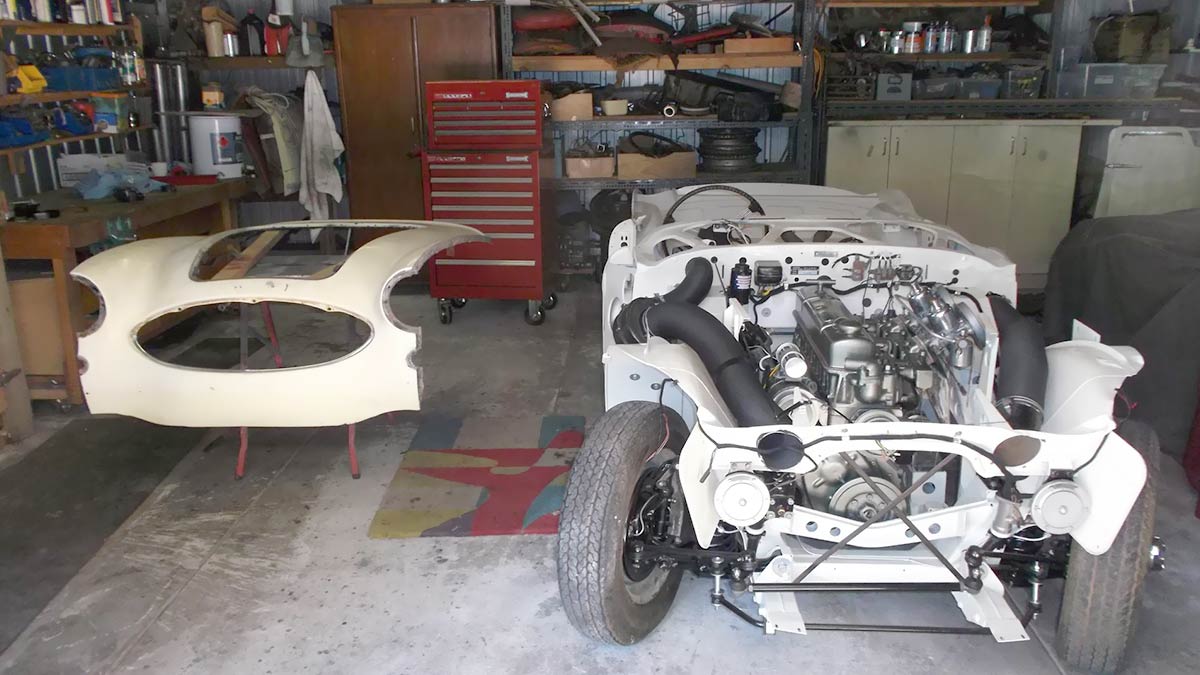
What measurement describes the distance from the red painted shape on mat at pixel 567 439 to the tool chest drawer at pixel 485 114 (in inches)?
77.0

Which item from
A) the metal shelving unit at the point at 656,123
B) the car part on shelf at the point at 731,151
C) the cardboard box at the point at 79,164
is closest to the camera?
the cardboard box at the point at 79,164

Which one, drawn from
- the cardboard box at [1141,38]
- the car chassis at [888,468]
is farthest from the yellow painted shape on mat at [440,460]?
the cardboard box at [1141,38]

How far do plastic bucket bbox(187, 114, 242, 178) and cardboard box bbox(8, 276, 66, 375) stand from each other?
1.84 metres

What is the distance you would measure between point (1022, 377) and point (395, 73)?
15.4 feet

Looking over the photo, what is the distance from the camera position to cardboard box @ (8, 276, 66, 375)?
3.85 metres

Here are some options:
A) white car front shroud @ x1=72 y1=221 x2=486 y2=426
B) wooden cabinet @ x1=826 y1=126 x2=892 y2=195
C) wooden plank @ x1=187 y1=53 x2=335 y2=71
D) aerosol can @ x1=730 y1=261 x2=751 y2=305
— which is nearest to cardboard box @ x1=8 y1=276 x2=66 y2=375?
white car front shroud @ x1=72 y1=221 x2=486 y2=426

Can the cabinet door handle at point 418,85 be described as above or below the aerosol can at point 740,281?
above

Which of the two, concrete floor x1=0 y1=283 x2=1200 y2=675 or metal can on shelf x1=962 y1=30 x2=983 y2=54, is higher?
metal can on shelf x1=962 y1=30 x2=983 y2=54

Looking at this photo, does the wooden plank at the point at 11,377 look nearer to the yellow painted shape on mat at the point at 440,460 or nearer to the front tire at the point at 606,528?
the yellow painted shape on mat at the point at 440,460

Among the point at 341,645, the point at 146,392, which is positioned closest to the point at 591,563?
the point at 341,645

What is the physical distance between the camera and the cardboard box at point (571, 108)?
5816 millimetres

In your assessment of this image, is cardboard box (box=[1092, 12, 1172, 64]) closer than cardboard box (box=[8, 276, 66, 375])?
No

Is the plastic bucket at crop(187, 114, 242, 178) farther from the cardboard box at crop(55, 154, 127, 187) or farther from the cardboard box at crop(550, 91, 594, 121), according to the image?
the cardboard box at crop(550, 91, 594, 121)

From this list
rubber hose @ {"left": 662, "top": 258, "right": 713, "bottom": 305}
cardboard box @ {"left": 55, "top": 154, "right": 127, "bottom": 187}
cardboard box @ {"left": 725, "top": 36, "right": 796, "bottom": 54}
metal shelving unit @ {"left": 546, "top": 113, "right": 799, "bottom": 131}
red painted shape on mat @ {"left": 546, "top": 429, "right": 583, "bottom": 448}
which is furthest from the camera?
metal shelving unit @ {"left": 546, "top": 113, "right": 799, "bottom": 131}
